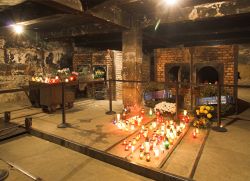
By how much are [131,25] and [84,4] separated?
96.8 inches

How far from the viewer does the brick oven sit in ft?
21.6

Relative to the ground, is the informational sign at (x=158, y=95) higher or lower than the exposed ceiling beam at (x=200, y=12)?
lower

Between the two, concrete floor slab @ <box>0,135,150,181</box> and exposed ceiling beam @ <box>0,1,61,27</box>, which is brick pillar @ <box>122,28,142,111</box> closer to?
exposed ceiling beam @ <box>0,1,61,27</box>

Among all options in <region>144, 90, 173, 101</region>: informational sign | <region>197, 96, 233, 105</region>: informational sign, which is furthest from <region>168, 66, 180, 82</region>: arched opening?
<region>197, 96, 233, 105</region>: informational sign

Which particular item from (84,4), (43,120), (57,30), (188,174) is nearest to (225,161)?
(188,174)

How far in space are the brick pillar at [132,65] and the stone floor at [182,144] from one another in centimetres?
125

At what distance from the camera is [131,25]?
7.07 m

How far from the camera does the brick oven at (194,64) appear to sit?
658cm

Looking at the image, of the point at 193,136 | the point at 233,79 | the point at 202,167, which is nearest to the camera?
the point at 202,167

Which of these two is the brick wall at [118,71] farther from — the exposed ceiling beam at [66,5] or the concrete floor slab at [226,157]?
the concrete floor slab at [226,157]

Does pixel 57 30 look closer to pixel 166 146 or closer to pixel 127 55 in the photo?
pixel 127 55

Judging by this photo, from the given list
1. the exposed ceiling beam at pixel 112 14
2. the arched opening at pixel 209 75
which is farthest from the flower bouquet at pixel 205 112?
the exposed ceiling beam at pixel 112 14

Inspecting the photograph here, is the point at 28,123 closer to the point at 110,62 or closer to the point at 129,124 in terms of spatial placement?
the point at 129,124

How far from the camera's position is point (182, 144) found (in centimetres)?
423
